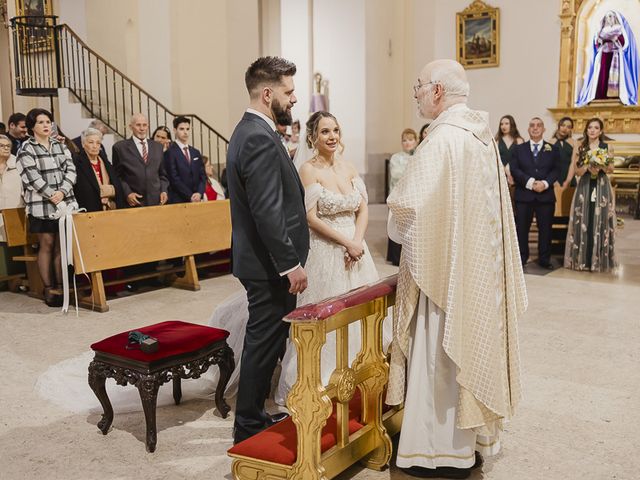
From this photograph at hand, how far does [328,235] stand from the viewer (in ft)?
12.9

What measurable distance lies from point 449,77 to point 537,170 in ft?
17.7

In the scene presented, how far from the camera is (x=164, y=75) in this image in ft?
35.7

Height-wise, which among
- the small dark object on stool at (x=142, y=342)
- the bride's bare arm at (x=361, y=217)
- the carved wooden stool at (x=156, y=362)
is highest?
the bride's bare arm at (x=361, y=217)

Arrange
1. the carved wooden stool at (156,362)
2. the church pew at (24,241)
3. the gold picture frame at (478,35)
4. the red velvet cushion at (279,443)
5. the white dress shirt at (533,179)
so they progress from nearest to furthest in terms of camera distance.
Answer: the red velvet cushion at (279,443) < the carved wooden stool at (156,362) < the church pew at (24,241) < the white dress shirt at (533,179) < the gold picture frame at (478,35)

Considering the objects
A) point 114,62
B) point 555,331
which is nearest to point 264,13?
point 114,62

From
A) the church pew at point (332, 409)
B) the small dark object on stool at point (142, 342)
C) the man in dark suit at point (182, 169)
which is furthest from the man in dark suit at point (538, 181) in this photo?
the small dark object on stool at point (142, 342)

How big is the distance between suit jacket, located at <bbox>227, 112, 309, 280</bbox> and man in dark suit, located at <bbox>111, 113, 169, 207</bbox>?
13.2 ft

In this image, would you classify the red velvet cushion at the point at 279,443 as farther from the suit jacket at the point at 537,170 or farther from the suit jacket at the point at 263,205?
the suit jacket at the point at 537,170

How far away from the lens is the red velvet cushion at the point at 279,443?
8.87ft

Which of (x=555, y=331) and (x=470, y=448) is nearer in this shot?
(x=470, y=448)

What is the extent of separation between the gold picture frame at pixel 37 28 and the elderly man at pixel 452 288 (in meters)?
11.4

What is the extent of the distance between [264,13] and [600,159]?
10.2 metres

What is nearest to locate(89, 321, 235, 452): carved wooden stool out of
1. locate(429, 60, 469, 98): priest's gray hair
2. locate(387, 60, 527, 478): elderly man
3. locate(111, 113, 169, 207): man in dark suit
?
locate(387, 60, 527, 478): elderly man

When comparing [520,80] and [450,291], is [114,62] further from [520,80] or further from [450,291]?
[450,291]
